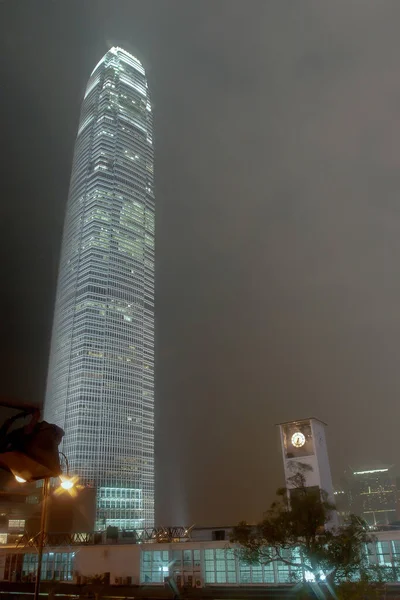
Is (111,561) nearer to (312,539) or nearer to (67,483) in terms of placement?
(312,539)

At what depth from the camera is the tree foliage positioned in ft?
68.3

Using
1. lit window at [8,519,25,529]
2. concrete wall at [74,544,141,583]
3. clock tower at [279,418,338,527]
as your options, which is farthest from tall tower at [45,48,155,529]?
concrete wall at [74,544,141,583]

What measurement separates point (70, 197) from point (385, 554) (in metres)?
172

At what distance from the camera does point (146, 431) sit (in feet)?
481

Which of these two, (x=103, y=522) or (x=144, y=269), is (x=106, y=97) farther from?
(x=103, y=522)

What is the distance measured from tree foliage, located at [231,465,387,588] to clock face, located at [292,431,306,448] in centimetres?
2290

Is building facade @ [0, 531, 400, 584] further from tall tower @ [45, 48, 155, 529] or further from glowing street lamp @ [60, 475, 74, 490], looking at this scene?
tall tower @ [45, 48, 155, 529]

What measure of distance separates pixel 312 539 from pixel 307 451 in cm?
2581

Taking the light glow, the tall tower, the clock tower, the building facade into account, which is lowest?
the building facade

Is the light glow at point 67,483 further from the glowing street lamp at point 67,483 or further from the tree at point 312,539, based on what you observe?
the tree at point 312,539

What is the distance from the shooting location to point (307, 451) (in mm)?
46844

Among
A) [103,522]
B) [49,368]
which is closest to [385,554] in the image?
[103,522]

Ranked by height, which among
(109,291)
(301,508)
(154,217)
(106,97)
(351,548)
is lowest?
(351,548)

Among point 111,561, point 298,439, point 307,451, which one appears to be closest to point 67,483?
point 111,561
